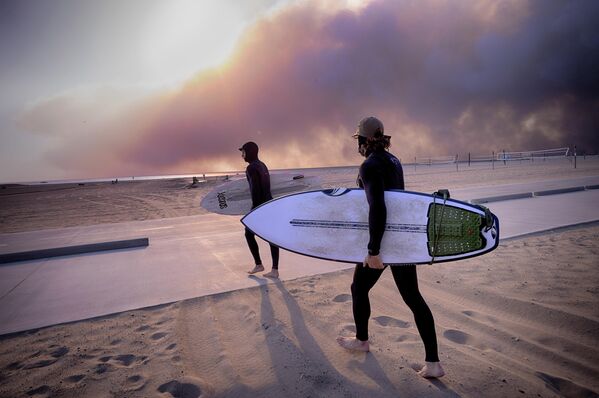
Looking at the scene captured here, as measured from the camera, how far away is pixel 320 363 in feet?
8.63

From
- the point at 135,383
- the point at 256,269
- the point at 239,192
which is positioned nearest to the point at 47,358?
the point at 135,383

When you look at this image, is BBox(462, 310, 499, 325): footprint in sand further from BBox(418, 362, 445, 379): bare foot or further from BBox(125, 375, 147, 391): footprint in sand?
BBox(125, 375, 147, 391): footprint in sand

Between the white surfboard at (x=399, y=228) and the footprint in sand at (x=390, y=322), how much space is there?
887mm

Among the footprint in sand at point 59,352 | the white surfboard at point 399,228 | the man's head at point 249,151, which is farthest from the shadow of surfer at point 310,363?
the man's head at point 249,151

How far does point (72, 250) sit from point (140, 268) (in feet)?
7.11

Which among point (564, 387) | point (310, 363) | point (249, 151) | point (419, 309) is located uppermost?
point (249, 151)

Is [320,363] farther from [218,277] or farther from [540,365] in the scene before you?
[218,277]

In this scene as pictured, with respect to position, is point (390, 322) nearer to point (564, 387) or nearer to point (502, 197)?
point (564, 387)

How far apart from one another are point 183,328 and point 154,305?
75 centimetres

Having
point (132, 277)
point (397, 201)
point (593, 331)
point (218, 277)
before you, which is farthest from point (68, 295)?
point (593, 331)

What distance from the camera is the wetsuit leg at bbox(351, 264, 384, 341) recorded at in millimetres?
2615

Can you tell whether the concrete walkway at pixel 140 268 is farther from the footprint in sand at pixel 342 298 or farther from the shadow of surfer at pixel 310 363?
the shadow of surfer at pixel 310 363

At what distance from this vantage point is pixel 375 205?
7.78 feet

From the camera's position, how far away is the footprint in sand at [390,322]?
3.21 meters
